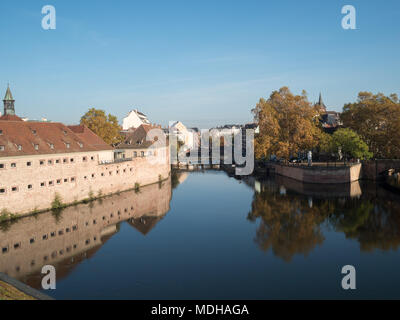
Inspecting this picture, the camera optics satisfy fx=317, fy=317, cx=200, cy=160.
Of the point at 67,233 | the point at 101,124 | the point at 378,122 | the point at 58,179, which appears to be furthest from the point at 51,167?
the point at 378,122

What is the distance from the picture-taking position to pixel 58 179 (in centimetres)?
3597

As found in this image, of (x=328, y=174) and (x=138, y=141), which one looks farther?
(x=138, y=141)

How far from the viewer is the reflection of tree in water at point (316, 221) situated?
25.3 meters

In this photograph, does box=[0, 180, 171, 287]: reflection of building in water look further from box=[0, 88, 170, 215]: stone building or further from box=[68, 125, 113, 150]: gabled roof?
box=[68, 125, 113, 150]: gabled roof

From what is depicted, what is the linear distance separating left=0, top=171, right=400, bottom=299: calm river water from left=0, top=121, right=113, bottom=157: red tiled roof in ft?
23.2

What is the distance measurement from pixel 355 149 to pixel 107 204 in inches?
1722

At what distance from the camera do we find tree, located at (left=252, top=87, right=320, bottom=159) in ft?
201

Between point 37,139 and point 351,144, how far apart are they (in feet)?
164

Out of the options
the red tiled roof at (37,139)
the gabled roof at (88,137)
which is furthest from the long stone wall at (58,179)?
the gabled roof at (88,137)

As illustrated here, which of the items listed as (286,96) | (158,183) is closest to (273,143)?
(286,96)

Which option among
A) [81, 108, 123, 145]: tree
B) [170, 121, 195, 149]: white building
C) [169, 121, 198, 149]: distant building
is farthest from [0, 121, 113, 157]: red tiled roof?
[170, 121, 195, 149]: white building

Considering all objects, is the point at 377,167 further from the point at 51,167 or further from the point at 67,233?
the point at 51,167

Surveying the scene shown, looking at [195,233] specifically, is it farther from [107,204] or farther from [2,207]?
[2,207]

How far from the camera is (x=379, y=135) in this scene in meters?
58.5
